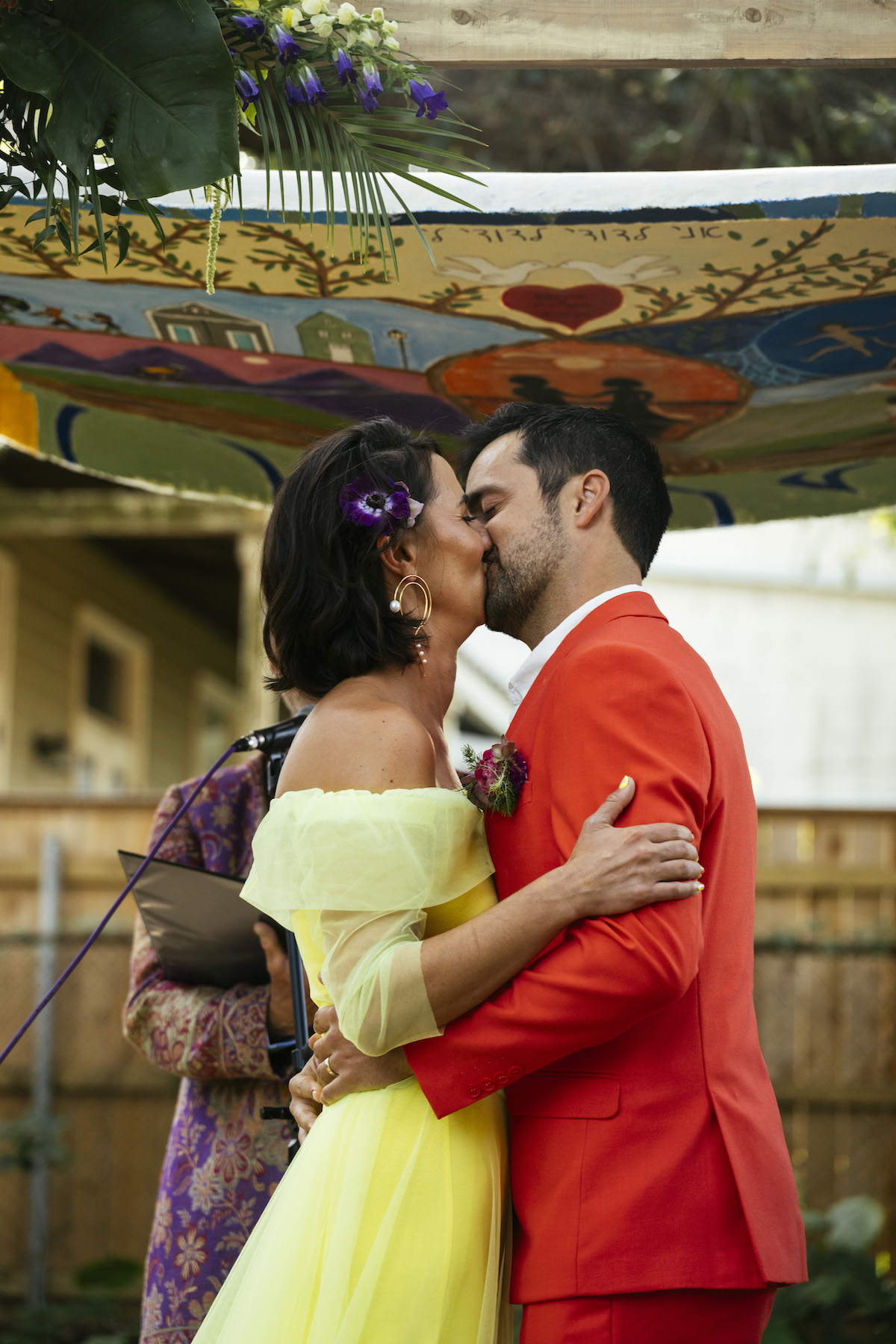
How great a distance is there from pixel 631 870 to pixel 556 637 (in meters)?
0.49

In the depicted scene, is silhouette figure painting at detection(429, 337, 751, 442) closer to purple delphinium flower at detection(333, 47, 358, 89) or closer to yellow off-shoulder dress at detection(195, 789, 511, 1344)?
purple delphinium flower at detection(333, 47, 358, 89)

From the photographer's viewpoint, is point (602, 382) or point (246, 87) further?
point (602, 382)

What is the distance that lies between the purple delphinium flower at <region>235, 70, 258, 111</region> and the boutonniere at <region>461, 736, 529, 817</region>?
1087mm

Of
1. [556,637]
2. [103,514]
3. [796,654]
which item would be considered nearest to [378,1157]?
[556,637]

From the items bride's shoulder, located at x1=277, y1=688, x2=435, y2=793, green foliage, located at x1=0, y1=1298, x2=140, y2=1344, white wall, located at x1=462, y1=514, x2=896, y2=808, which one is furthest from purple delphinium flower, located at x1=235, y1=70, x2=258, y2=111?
white wall, located at x1=462, y1=514, x2=896, y2=808

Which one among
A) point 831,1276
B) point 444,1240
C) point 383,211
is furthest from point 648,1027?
point 831,1276

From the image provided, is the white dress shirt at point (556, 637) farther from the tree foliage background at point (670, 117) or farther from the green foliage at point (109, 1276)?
the tree foliage background at point (670, 117)

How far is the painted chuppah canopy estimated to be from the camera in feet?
7.78

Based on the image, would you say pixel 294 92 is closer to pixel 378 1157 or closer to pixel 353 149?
pixel 353 149

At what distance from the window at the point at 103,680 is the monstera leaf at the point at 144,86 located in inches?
399

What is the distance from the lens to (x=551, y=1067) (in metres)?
2.02

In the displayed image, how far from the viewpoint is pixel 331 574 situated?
7.39 ft

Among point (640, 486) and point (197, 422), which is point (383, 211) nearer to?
point (640, 486)

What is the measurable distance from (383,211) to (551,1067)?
1.39 meters
